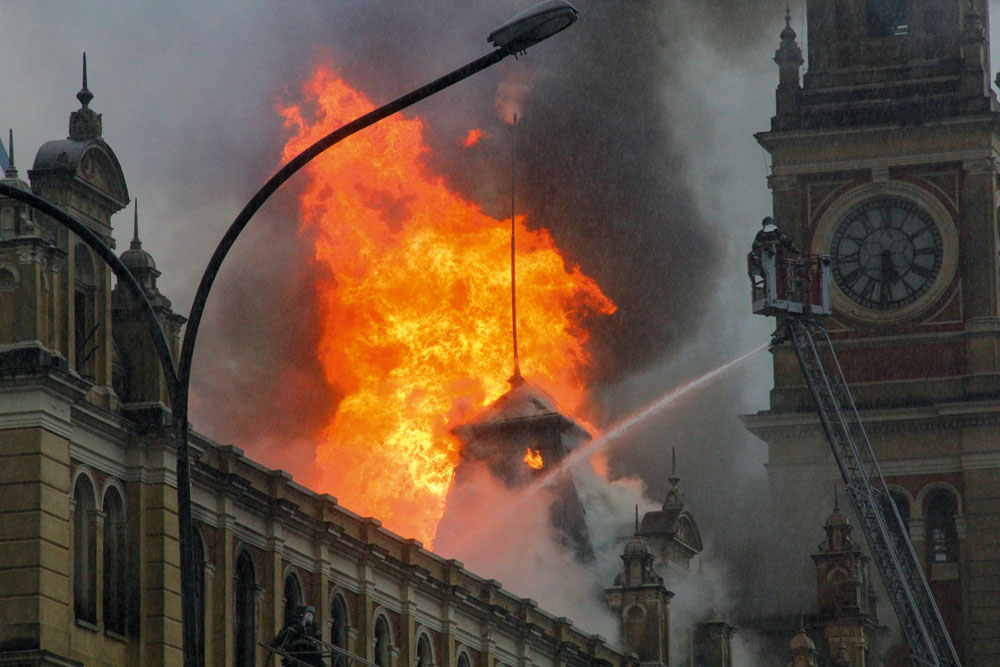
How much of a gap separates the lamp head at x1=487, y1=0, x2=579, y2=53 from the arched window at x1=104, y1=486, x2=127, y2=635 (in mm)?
15547

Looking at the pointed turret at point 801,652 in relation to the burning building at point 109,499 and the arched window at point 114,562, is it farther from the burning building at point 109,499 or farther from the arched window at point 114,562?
the arched window at point 114,562

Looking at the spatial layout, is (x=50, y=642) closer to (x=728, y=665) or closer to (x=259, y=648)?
(x=259, y=648)

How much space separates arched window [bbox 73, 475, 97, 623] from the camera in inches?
1713

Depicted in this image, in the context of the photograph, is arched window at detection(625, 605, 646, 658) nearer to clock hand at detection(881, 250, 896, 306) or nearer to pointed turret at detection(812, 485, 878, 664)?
pointed turret at detection(812, 485, 878, 664)

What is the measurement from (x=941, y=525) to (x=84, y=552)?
5941 centimetres

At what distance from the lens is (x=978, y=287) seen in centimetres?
10056

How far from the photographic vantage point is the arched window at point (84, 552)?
143 feet

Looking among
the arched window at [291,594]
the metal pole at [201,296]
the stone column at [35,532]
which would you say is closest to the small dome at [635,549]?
the arched window at [291,594]

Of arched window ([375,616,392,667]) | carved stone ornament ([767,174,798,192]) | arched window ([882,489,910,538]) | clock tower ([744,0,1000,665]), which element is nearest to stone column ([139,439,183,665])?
arched window ([375,616,392,667])

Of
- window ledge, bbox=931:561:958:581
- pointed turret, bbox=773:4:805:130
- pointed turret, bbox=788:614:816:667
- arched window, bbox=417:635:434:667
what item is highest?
pointed turret, bbox=773:4:805:130

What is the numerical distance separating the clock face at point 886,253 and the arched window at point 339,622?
165 feet

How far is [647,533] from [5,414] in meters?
44.1

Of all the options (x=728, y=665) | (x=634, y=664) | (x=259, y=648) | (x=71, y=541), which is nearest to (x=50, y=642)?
(x=71, y=541)

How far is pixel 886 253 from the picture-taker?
3984 inches
